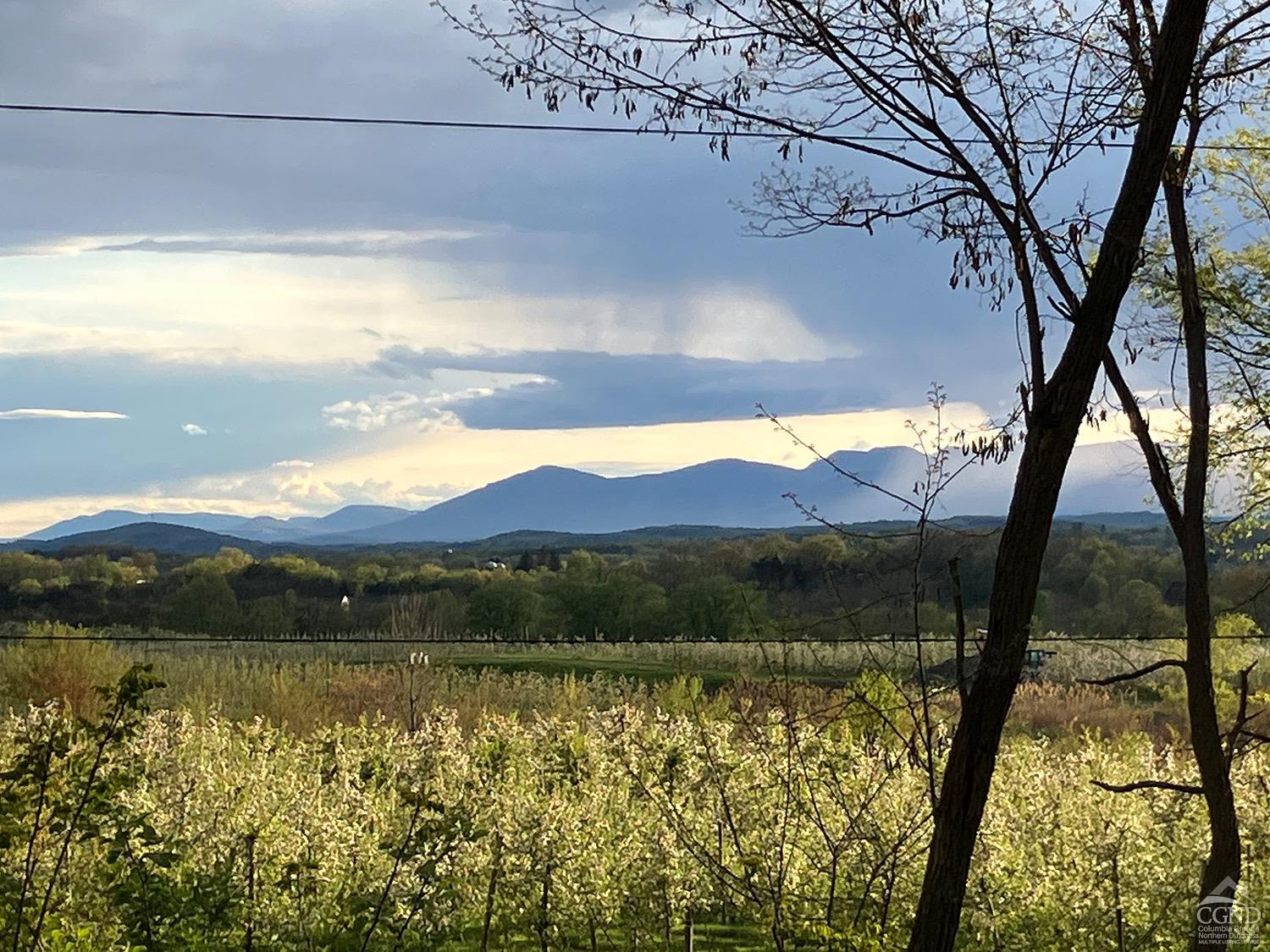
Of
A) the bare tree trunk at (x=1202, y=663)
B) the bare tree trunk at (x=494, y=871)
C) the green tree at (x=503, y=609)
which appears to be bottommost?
the bare tree trunk at (x=494, y=871)

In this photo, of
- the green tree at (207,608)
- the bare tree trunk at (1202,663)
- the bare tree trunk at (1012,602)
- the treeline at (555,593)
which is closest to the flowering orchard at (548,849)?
the bare tree trunk at (1202,663)

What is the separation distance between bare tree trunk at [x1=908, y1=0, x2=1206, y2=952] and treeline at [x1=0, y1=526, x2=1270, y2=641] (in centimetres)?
943

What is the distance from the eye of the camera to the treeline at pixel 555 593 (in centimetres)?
1584

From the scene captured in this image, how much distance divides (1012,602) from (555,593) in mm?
15895

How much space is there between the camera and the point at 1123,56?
391cm

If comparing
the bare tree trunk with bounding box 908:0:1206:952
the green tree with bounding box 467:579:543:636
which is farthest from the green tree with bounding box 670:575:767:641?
the bare tree trunk with bounding box 908:0:1206:952

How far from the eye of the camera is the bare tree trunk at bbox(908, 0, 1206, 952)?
2.74m

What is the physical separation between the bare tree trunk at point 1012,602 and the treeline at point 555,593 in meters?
9.43

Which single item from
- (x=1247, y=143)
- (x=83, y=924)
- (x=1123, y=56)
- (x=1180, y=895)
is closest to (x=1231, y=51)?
(x=1123, y=56)

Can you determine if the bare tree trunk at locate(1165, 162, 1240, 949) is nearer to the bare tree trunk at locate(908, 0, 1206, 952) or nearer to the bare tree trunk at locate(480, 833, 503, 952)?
the bare tree trunk at locate(908, 0, 1206, 952)

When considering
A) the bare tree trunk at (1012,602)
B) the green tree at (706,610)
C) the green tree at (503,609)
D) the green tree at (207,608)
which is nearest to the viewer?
the bare tree trunk at (1012,602)

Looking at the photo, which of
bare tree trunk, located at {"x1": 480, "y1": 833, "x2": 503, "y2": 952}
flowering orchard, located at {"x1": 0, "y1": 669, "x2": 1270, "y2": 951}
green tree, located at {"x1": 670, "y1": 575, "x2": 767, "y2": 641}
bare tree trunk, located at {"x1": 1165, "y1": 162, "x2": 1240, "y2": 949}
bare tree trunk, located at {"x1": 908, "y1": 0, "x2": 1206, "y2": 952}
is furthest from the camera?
green tree, located at {"x1": 670, "y1": 575, "x2": 767, "y2": 641}

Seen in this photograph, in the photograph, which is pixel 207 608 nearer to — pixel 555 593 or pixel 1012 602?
pixel 555 593

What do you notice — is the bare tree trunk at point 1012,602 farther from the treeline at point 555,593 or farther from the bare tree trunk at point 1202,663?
the treeline at point 555,593
